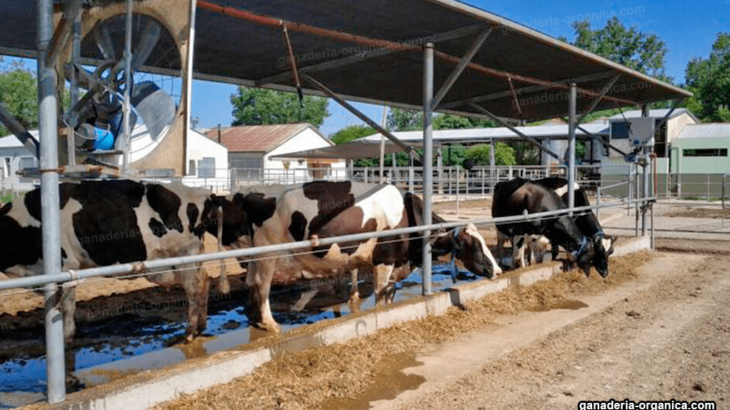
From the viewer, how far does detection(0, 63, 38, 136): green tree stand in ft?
171

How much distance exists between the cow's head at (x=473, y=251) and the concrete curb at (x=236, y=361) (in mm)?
206

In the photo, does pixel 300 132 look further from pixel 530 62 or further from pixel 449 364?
pixel 449 364

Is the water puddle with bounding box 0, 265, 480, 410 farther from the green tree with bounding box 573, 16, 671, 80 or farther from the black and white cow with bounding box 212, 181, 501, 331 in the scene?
the green tree with bounding box 573, 16, 671, 80

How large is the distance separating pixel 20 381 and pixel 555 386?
4.27 m

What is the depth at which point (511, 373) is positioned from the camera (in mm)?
5066

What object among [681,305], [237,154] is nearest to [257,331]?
[681,305]

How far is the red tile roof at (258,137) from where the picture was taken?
45719 mm

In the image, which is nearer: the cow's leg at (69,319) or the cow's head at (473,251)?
the cow's leg at (69,319)

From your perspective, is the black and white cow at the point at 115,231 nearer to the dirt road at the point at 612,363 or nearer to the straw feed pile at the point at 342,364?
the straw feed pile at the point at 342,364

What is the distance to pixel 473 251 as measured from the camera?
25.8 feet

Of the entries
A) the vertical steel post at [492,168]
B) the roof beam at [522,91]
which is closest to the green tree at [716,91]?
the vertical steel post at [492,168]

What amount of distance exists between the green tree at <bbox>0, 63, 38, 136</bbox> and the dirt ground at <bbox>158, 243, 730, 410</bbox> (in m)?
54.1

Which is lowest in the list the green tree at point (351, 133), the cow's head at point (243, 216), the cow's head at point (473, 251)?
the cow's head at point (473, 251)

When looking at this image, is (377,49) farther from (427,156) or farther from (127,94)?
(127,94)
